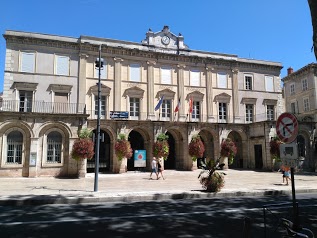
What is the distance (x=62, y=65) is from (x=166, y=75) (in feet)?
32.7

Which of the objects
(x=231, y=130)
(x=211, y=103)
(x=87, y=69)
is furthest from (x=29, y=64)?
(x=231, y=130)

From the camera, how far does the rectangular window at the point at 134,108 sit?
2582 cm

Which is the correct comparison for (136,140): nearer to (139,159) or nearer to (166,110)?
(139,159)

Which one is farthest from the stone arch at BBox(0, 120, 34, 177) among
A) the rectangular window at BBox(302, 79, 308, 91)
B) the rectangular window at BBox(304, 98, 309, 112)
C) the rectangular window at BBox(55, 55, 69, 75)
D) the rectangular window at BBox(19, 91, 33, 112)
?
the rectangular window at BBox(302, 79, 308, 91)

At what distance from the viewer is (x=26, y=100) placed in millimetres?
22766

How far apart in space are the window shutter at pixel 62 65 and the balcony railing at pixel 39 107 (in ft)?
9.52

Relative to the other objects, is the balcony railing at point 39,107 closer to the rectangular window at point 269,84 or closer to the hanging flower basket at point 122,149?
the hanging flower basket at point 122,149

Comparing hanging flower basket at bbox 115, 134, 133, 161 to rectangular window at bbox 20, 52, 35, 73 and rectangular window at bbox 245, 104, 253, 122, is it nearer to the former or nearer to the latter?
rectangular window at bbox 20, 52, 35, 73

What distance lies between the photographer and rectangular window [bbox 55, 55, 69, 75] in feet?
78.4

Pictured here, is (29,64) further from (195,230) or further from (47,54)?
(195,230)

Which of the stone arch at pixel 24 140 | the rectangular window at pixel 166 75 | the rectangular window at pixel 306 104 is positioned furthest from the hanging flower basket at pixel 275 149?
the stone arch at pixel 24 140

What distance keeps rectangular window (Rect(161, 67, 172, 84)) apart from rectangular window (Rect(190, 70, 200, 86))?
233cm

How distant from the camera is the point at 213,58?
2880cm

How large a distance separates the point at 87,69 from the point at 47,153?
8551 millimetres
